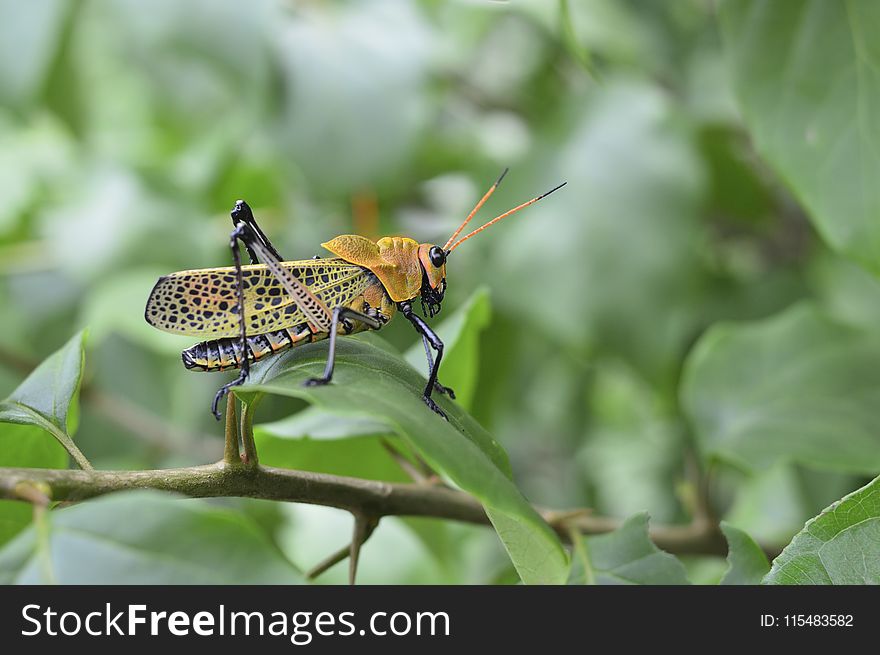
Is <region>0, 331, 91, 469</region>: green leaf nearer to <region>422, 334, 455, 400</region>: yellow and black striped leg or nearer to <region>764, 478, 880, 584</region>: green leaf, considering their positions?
<region>422, 334, 455, 400</region>: yellow and black striped leg

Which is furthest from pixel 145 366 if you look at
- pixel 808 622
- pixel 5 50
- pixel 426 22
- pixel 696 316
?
pixel 808 622

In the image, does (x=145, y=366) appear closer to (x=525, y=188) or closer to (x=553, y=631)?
(x=525, y=188)

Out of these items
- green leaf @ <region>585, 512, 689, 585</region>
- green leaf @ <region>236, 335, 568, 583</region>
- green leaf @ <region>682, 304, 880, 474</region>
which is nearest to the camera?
green leaf @ <region>236, 335, 568, 583</region>

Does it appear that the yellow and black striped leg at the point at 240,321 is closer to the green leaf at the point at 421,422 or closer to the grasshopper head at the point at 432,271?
the green leaf at the point at 421,422

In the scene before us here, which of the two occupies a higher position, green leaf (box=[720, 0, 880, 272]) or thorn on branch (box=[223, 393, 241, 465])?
green leaf (box=[720, 0, 880, 272])

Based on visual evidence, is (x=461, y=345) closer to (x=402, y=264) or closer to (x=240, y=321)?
(x=402, y=264)

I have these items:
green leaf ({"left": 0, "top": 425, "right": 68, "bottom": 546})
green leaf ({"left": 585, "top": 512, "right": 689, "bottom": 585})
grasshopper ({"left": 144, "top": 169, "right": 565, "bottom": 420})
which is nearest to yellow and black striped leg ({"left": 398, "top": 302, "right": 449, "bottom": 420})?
grasshopper ({"left": 144, "top": 169, "right": 565, "bottom": 420})
